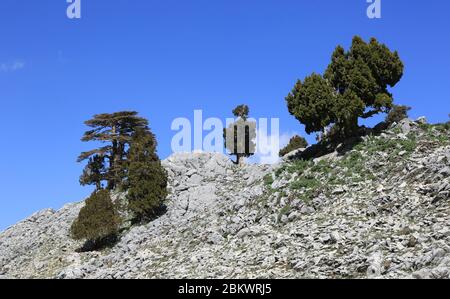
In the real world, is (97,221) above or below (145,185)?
below

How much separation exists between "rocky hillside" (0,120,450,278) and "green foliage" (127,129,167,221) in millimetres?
1644

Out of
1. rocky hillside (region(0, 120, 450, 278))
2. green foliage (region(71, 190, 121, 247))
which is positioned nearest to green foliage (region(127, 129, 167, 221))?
rocky hillside (region(0, 120, 450, 278))

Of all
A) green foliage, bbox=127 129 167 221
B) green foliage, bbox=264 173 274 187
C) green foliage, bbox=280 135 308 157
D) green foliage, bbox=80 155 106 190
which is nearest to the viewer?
green foliage, bbox=264 173 274 187

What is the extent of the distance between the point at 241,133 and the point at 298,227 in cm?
3091

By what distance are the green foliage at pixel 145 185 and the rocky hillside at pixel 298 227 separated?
5.39 ft

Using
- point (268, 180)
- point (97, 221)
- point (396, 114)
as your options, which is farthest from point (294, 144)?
point (97, 221)

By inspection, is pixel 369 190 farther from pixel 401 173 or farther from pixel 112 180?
pixel 112 180

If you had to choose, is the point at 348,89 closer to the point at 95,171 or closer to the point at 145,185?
the point at 145,185

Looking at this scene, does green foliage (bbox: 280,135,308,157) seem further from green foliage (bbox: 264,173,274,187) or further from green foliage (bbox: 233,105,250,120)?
green foliage (bbox: 264,173,274,187)

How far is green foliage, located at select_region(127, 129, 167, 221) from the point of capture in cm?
4297

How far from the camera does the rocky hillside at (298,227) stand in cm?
2330

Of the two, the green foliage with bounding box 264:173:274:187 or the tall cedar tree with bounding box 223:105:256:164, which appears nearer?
the green foliage with bounding box 264:173:274:187

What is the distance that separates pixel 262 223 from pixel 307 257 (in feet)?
28.1

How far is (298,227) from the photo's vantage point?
3006 cm
